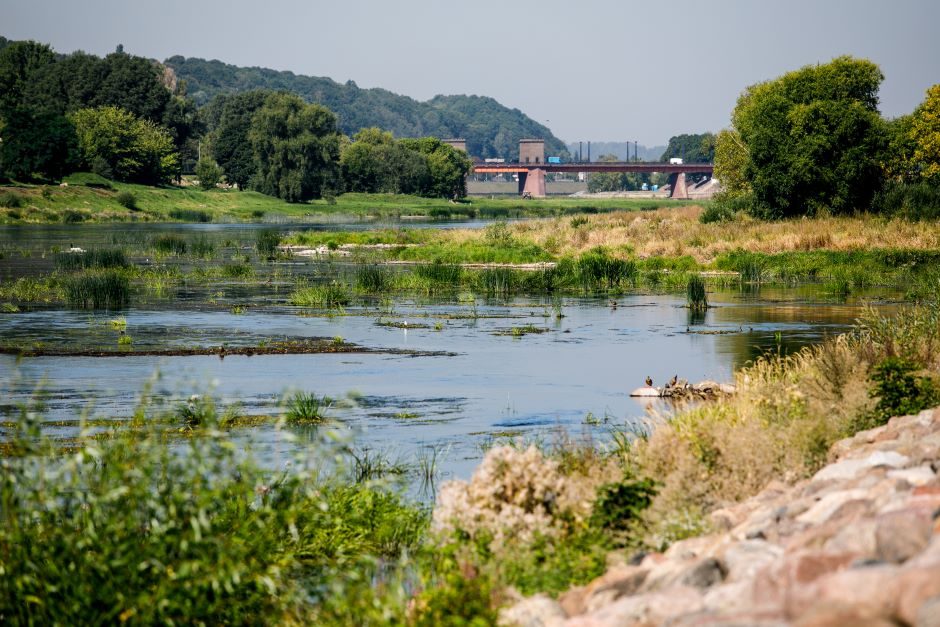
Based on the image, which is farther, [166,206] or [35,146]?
[166,206]

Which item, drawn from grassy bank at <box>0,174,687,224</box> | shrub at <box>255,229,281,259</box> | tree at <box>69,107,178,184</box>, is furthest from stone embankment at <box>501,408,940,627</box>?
tree at <box>69,107,178,184</box>

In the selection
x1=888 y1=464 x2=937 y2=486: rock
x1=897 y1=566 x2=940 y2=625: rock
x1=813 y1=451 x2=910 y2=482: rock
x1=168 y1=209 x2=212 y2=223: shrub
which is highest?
x1=897 y1=566 x2=940 y2=625: rock

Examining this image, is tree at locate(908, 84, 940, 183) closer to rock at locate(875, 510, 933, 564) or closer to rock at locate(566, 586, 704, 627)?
rock at locate(875, 510, 933, 564)

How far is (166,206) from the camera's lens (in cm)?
13388

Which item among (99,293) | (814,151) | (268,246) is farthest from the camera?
(814,151)

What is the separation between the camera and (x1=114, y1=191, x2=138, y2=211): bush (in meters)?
127

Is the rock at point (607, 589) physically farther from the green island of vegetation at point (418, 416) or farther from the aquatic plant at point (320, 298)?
the aquatic plant at point (320, 298)

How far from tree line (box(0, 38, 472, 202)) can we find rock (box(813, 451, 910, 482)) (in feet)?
413

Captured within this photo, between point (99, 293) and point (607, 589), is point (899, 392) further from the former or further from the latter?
point (99, 293)

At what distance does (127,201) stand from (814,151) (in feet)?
263

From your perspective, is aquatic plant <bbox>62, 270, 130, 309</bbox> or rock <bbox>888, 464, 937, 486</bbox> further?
aquatic plant <bbox>62, 270, 130, 309</bbox>

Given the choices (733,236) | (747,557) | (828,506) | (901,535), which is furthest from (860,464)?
(733,236)

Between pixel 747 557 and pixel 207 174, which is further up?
pixel 207 174

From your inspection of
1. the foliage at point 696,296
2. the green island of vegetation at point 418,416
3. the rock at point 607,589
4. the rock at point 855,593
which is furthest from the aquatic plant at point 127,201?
the rock at point 855,593
